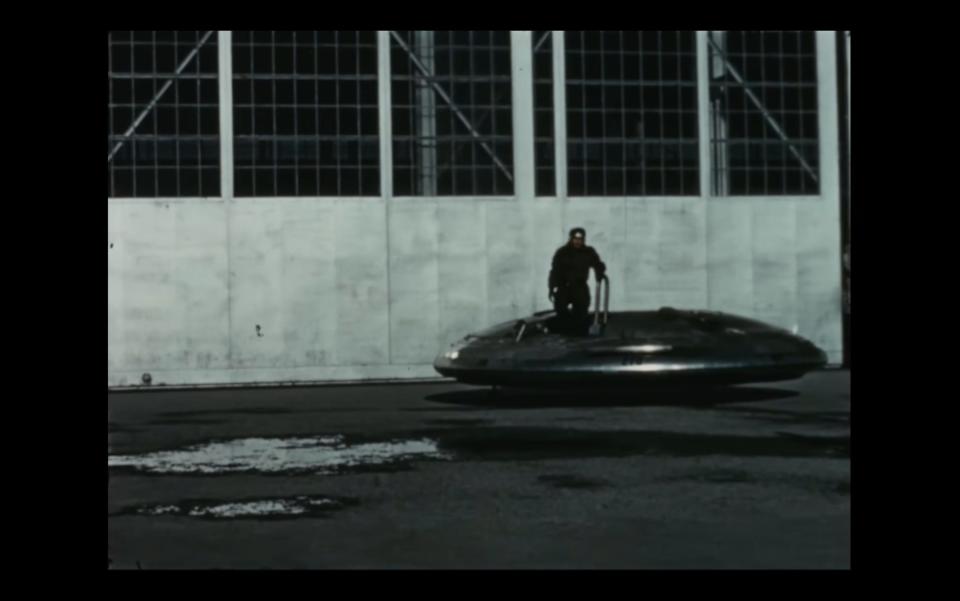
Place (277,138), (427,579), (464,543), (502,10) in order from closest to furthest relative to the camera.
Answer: (427,579), (464,543), (502,10), (277,138)

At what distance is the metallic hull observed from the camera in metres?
17.4

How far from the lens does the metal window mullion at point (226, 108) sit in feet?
72.7

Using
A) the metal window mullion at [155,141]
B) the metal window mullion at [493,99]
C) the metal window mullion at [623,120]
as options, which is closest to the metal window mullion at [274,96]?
the metal window mullion at [155,141]

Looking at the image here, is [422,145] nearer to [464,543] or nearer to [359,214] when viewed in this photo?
[359,214]

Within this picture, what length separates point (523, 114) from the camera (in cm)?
2295

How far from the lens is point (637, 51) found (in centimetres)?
2322

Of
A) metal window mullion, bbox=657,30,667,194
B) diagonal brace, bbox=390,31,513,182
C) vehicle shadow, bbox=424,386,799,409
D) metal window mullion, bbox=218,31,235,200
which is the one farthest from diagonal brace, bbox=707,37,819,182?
metal window mullion, bbox=218,31,235,200

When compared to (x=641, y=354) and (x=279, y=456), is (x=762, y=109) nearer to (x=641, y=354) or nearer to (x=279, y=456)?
(x=641, y=354)

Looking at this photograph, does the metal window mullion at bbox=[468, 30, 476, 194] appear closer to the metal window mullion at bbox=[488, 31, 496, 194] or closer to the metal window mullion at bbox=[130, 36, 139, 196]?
the metal window mullion at bbox=[488, 31, 496, 194]

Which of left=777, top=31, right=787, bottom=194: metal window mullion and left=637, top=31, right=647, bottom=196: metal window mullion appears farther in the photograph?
left=777, top=31, right=787, bottom=194: metal window mullion

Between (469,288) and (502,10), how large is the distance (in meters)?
13.9

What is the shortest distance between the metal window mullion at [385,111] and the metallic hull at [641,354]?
519cm

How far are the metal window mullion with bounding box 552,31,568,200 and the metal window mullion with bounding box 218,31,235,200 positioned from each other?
18.1 ft
